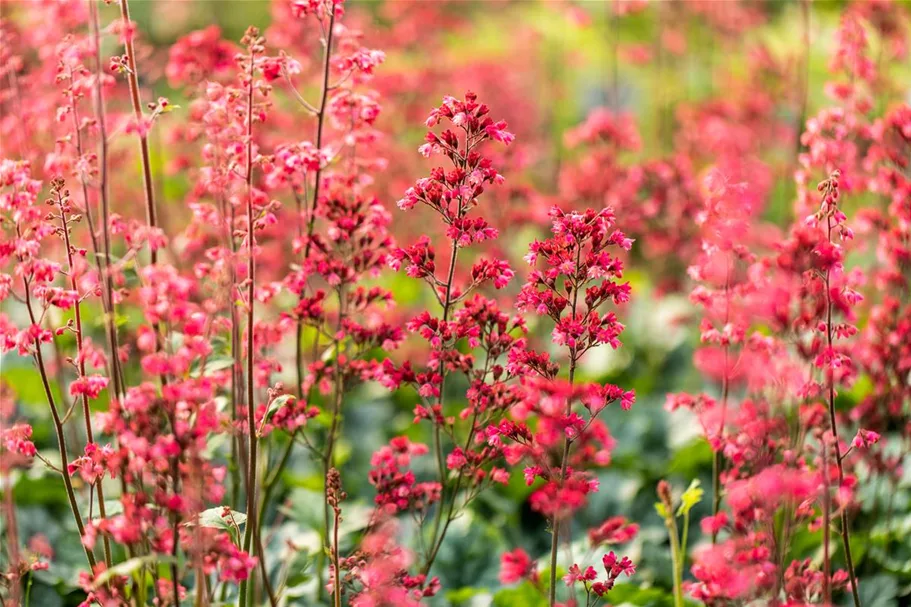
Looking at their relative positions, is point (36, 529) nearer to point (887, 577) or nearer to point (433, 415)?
point (433, 415)

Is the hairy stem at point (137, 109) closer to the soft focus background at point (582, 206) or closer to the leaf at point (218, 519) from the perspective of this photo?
the soft focus background at point (582, 206)

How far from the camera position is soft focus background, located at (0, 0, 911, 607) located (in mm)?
3572

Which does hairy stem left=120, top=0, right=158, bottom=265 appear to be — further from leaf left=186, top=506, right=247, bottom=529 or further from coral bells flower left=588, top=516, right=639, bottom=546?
coral bells flower left=588, top=516, right=639, bottom=546

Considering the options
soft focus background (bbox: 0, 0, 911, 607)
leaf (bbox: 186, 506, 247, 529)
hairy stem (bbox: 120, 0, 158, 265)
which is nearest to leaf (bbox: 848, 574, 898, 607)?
soft focus background (bbox: 0, 0, 911, 607)

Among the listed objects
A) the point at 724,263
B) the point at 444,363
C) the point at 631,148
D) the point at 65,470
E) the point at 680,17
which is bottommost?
A: the point at 65,470

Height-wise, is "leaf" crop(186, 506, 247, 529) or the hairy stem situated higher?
the hairy stem

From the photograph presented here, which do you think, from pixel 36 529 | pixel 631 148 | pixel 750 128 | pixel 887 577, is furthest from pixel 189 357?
pixel 750 128

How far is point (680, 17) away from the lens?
7.14m

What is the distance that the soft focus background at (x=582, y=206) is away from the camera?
141 inches

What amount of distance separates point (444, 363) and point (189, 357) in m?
0.90

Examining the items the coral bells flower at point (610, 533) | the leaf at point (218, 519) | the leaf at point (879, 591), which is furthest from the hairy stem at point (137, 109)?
the leaf at point (879, 591)

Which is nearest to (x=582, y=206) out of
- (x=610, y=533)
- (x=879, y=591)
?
(x=879, y=591)

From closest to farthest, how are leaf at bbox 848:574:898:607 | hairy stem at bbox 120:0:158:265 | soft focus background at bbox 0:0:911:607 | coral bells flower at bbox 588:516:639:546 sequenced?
1. hairy stem at bbox 120:0:158:265
2. coral bells flower at bbox 588:516:639:546
3. leaf at bbox 848:574:898:607
4. soft focus background at bbox 0:0:911:607

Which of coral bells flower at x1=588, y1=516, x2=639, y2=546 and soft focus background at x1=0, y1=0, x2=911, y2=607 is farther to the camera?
soft focus background at x1=0, y1=0, x2=911, y2=607
